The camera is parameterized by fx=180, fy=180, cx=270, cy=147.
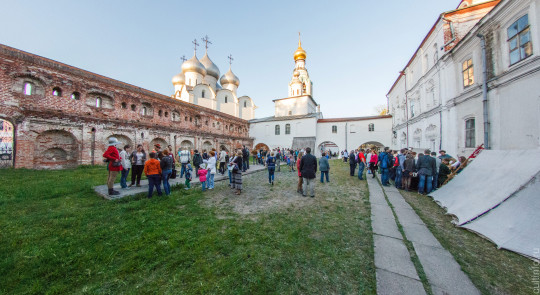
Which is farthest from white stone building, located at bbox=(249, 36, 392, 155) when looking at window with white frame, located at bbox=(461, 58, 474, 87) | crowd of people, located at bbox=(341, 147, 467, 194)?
crowd of people, located at bbox=(341, 147, 467, 194)

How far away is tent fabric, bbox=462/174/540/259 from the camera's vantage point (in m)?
3.08

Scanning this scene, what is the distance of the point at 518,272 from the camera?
2.63m

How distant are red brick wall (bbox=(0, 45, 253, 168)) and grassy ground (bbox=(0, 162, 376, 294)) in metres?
8.26

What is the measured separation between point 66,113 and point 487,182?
21077mm

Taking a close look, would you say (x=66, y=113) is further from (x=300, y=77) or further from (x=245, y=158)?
(x=300, y=77)

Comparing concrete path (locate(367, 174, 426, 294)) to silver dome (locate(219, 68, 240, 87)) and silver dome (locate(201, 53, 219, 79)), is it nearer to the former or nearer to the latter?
silver dome (locate(201, 53, 219, 79))

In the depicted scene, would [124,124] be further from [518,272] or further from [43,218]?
[518,272]

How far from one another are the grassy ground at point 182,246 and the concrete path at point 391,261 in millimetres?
126

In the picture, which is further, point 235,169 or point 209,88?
point 209,88

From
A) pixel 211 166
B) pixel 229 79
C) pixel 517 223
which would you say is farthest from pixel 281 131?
pixel 517 223

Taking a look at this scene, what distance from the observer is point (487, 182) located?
4781 mm

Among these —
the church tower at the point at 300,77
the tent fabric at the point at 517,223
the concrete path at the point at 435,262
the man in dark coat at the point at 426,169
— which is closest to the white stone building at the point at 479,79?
the man in dark coat at the point at 426,169

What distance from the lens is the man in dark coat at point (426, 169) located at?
6.72m

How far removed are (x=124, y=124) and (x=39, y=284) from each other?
52.3ft
